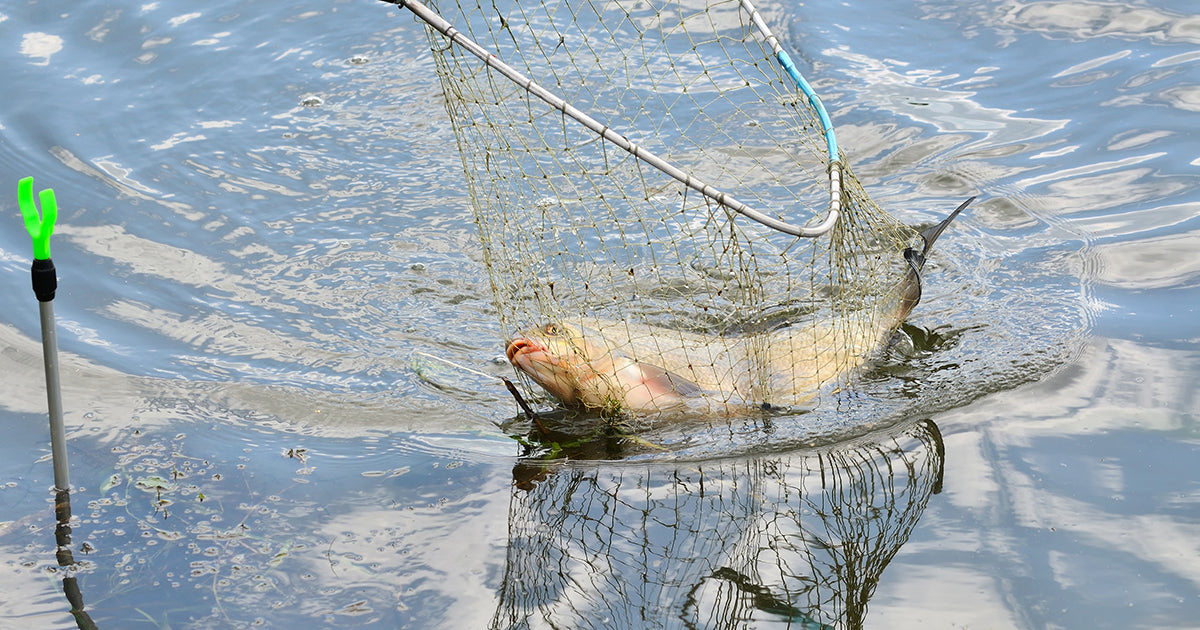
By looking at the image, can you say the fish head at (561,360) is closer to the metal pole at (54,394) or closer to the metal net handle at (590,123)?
the metal net handle at (590,123)

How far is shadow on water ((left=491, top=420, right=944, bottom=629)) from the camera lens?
371cm

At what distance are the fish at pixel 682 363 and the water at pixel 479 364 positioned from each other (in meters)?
0.21

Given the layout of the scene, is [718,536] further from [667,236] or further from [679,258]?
[667,236]

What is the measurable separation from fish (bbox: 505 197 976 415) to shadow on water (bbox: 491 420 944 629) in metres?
0.38

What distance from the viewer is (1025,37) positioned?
820 centimetres

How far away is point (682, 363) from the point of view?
4.95 metres

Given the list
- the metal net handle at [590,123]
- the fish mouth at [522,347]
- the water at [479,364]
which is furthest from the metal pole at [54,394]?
the fish mouth at [522,347]

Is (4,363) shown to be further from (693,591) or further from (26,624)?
(693,591)

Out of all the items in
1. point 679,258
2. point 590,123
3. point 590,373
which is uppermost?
point 590,123

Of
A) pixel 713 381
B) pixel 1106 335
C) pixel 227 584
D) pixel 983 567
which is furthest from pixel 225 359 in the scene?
pixel 1106 335

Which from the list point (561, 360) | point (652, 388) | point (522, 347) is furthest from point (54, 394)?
point (652, 388)

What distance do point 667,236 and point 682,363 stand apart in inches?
64.9

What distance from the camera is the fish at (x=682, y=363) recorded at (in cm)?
470

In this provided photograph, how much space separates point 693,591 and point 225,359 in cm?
273
